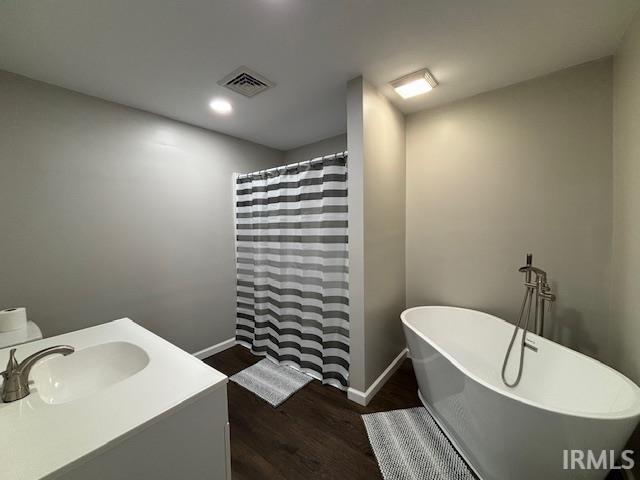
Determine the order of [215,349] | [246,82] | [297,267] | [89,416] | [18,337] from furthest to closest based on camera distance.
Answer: [215,349] < [297,267] < [246,82] < [18,337] < [89,416]

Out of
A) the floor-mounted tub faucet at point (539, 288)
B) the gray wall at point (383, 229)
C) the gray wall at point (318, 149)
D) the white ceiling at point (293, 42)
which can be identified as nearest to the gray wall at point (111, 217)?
the white ceiling at point (293, 42)

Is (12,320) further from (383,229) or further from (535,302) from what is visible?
(535,302)

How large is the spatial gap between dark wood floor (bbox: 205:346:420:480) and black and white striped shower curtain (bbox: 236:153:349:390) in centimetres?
26

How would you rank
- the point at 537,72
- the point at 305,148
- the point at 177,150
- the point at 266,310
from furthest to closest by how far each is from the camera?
1. the point at 305,148
2. the point at 266,310
3. the point at 177,150
4. the point at 537,72

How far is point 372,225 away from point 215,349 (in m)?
2.11

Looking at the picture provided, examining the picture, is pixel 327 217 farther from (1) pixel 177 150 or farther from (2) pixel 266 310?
(1) pixel 177 150

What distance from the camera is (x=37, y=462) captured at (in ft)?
1.95

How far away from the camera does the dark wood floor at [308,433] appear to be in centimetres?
A: 136

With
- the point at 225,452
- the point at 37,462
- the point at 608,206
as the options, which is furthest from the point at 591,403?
A: the point at 37,462

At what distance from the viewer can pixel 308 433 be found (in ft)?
5.22

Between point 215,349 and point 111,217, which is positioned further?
point 215,349

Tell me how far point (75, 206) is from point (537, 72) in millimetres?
3444

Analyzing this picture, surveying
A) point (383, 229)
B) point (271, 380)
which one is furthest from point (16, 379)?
point (383, 229)

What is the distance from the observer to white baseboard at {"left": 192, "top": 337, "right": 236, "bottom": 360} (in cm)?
247
